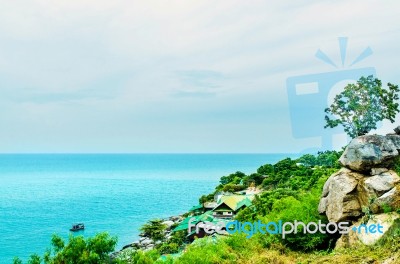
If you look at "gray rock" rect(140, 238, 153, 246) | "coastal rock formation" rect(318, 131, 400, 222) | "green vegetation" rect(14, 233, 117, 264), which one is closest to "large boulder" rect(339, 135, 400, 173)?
"coastal rock formation" rect(318, 131, 400, 222)

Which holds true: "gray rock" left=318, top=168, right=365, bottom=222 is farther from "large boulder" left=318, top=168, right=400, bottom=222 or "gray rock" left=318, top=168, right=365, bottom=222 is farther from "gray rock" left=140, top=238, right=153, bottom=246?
"gray rock" left=140, top=238, right=153, bottom=246

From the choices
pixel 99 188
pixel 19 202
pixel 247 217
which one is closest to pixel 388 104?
pixel 247 217

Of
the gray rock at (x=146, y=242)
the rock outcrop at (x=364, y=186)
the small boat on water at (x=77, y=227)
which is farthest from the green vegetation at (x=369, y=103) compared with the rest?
the small boat on water at (x=77, y=227)

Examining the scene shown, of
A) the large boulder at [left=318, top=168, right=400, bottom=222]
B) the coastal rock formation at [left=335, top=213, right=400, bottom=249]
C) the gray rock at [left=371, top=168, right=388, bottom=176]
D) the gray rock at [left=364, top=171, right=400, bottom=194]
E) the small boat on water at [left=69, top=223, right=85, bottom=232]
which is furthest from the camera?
the small boat on water at [left=69, top=223, right=85, bottom=232]

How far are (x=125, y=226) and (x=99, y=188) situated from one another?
3366 cm

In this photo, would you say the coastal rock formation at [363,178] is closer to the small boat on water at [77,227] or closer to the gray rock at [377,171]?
the gray rock at [377,171]

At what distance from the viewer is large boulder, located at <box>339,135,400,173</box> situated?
9.60 meters

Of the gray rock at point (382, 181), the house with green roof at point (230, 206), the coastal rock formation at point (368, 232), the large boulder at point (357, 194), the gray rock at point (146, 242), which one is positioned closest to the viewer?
the coastal rock formation at point (368, 232)

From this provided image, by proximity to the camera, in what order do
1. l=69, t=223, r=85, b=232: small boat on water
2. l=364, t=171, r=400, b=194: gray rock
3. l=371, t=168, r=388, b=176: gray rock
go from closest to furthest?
1. l=364, t=171, r=400, b=194: gray rock
2. l=371, t=168, r=388, b=176: gray rock
3. l=69, t=223, r=85, b=232: small boat on water

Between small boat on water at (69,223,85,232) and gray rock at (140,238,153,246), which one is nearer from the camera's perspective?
gray rock at (140,238,153,246)

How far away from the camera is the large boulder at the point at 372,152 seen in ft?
31.5

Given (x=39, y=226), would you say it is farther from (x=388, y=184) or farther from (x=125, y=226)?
(x=388, y=184)

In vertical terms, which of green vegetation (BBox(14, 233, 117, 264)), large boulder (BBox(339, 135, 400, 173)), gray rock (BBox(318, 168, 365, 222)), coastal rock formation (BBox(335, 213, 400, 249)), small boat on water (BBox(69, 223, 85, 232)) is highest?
large boulder (BBox(339, 135, 400, 173))

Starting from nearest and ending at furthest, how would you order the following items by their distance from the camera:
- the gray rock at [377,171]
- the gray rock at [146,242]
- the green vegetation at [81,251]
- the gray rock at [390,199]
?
the gray rock at [390,199], the gray rock at [377,171], the green vegetation at [81,251], the gray rock at [146,242]
